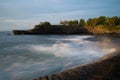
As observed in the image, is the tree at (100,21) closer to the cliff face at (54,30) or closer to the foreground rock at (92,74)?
the cliff face at (54,30)

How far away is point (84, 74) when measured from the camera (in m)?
8.91

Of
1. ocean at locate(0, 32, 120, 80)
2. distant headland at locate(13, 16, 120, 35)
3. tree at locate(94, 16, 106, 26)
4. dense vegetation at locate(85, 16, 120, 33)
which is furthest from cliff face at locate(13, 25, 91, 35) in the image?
ocean at locate(0, 32, 120, 80)

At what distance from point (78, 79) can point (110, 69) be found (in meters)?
1.92

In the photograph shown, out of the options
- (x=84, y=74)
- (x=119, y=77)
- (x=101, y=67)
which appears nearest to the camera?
(x=119, y=77)

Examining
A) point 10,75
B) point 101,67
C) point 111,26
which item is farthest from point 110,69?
point 111,26

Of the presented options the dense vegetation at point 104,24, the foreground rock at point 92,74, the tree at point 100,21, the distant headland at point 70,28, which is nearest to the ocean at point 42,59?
the foreground rock at point 92,74

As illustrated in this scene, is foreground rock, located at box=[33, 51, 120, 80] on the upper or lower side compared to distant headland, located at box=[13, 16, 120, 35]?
upper

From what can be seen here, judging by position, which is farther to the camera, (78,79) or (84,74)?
(84,74)

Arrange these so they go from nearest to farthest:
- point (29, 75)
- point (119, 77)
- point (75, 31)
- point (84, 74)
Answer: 1. point (119, 77)
2. point (84, 74)
3. point (29, 75)
4. point (75, 31)

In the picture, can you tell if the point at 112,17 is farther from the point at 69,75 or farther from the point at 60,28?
A: the point at 69,75

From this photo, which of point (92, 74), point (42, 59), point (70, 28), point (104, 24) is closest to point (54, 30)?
point (70, 28)

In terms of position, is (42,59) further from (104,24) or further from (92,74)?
(104,24)

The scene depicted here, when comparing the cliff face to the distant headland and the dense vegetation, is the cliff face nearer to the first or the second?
the distant headland

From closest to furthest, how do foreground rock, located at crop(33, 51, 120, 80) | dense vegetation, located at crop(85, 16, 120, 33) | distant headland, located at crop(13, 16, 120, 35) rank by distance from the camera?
foreground rock, located at crop(33, 51, 120, 80) < dense vegetation, located at crop(85, 16, 120, 33) < distant headland, located at crop(13, 16, 120, 35)
